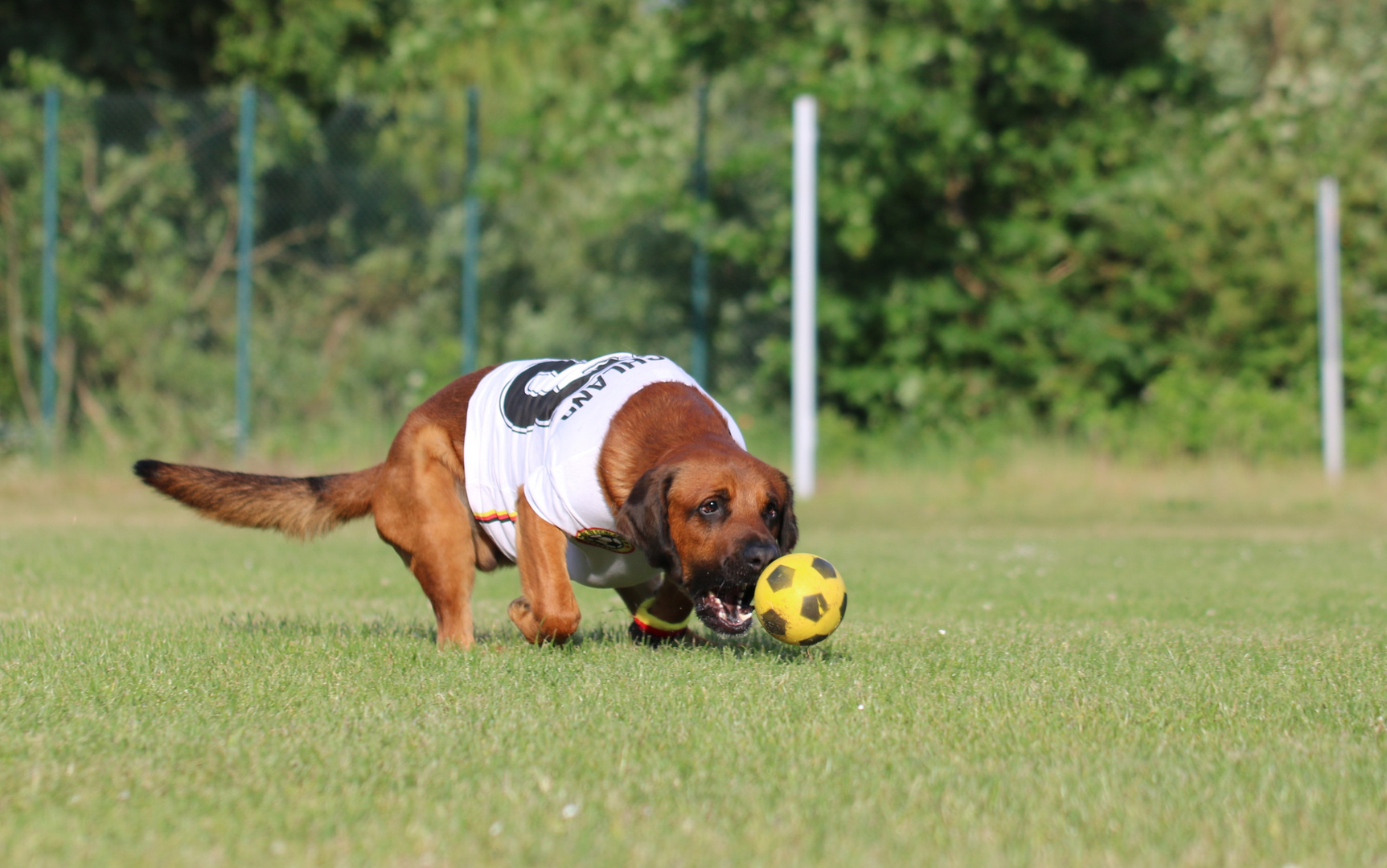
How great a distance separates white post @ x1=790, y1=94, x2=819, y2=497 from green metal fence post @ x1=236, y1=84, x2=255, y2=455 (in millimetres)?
6664

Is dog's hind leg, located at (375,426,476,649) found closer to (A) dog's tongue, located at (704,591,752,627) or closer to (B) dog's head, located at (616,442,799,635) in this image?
(B) dog's head, located at (616,442,799,635)

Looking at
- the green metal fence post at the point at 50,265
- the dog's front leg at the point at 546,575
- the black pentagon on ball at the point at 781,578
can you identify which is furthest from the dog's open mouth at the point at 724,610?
Result: the green metal fence post at the point at 50,265

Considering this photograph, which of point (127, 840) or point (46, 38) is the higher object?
point (46, 38)

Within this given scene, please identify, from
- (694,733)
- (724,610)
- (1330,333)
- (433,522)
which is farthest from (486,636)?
(1330,333)

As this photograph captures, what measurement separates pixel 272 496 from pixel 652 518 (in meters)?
2.07

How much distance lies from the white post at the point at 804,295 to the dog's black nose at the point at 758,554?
448 inches

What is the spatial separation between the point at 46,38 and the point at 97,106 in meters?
3.24

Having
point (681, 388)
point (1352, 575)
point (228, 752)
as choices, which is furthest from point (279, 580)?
point (1352, 575)

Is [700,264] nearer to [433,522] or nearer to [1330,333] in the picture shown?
[1330,333]

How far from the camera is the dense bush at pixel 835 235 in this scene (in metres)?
17.4

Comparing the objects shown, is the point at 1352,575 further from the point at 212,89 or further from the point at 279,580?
the point at 212,89

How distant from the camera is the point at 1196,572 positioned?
9586 millimetres

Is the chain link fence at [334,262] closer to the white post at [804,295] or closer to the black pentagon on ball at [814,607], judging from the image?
the white post at [804,295]

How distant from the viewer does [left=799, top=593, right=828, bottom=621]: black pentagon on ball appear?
4.83m
